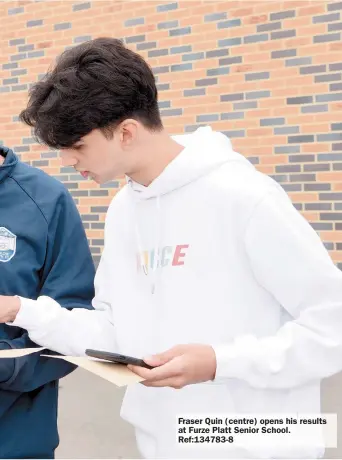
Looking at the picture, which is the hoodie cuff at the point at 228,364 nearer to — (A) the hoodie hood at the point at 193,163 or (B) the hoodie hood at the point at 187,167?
(B) the hoodie hood at the point at 187,167

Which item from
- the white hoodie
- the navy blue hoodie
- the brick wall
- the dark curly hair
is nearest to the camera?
the white hoodie

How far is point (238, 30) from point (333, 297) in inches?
138

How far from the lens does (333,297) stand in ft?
4.64

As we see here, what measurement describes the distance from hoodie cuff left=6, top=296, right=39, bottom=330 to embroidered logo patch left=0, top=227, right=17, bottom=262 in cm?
18

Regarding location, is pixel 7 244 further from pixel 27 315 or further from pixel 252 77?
pixel 252 77

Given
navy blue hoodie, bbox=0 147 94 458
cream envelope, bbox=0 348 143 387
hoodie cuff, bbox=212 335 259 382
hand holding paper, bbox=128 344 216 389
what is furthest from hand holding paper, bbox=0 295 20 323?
hoodie cuff, bbox=212 335 259 382

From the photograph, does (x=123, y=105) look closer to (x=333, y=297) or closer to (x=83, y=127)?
(x=83, y=127)

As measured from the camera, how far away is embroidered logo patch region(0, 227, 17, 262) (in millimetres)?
1827

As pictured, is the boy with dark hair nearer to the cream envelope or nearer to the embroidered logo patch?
the cream envelope

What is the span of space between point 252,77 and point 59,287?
3.07 m

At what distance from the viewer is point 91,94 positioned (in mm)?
1565

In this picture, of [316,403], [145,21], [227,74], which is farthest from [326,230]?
[316,403]

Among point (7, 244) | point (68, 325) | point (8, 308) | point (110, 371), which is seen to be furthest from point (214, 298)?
point (7, 244)

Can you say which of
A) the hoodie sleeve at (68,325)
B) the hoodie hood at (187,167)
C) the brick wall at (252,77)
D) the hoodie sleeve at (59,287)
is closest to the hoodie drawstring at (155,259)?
the hoodie hood at (187,167)
